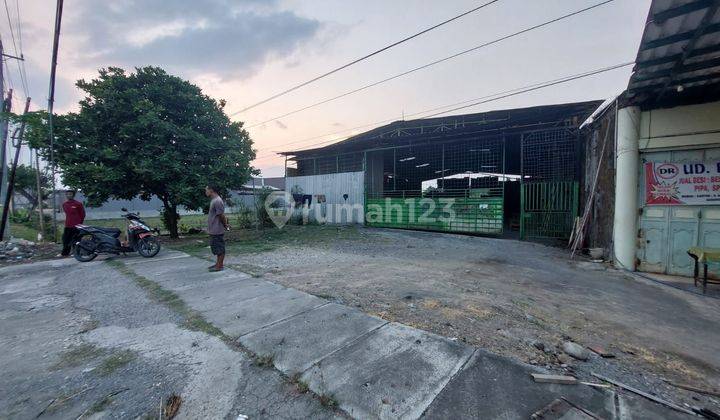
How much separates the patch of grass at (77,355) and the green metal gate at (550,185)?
1065cm

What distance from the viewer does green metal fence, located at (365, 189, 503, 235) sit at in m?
10.4

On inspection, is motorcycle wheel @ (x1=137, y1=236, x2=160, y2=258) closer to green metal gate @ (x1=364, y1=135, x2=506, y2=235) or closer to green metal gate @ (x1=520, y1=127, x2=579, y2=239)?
green metal gate @ (x1=364, y1=135, x2=506, y2=235)

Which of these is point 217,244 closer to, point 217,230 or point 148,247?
point 217,230

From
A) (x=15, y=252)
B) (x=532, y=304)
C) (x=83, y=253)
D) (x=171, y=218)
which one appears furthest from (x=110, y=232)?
(x=532, y=304)

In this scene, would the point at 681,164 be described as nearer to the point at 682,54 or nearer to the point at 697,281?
the point at 697,281

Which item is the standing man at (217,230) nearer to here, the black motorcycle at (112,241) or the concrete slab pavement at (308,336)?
the black motorcycle at (112,241)

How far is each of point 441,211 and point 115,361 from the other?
10537 millimetres

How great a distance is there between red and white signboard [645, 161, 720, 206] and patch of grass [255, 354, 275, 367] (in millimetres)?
7390

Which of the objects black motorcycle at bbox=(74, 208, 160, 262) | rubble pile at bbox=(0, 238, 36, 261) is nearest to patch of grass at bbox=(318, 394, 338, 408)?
black motorcycle at bbox=(74, 208, 160, 262)

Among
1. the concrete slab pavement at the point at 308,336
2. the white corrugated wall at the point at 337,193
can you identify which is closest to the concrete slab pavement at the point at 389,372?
the concrete slab pavement at the point at 308,336

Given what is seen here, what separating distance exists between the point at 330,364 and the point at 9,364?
278cm

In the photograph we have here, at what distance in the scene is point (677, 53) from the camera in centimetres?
400

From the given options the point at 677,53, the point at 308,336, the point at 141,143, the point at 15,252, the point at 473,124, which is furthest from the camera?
the point at 473,124

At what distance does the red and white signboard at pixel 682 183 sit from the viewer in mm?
5137
